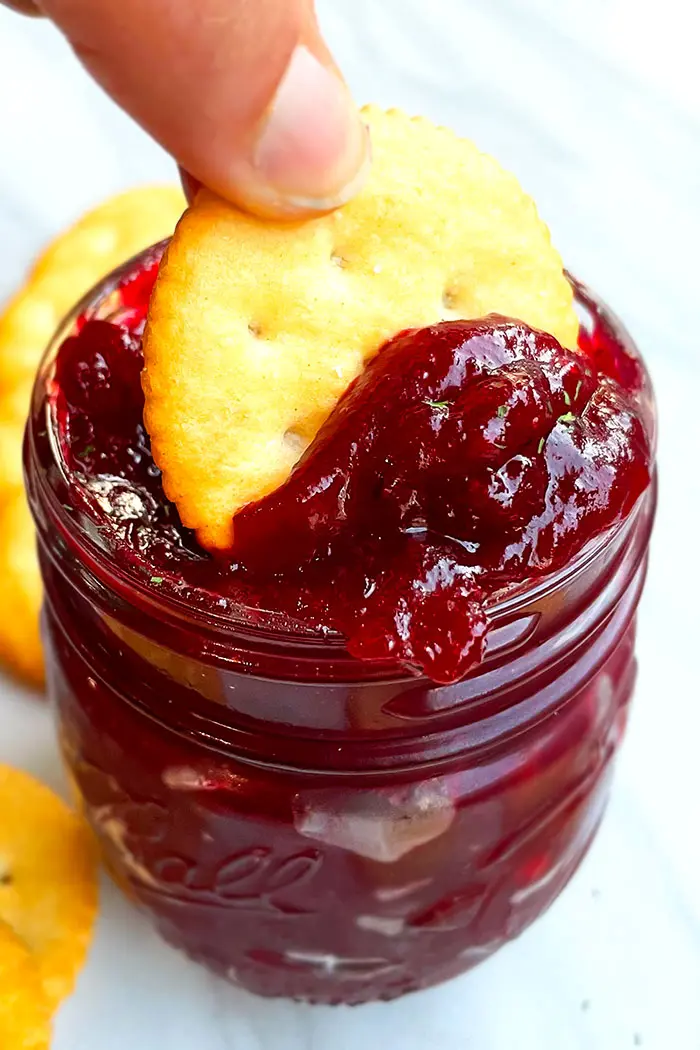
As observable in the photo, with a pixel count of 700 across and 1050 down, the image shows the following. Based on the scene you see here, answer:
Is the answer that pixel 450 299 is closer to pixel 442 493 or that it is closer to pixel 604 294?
pixel 442 493

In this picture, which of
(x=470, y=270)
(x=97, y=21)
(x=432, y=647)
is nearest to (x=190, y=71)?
(x=97, y=21)

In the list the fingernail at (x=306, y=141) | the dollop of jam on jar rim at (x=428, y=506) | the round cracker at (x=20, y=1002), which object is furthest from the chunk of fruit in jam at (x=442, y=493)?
the round cracker at (x=20, y=1002)

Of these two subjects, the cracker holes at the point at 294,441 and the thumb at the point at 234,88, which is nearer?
the thumb at the point at 234,88

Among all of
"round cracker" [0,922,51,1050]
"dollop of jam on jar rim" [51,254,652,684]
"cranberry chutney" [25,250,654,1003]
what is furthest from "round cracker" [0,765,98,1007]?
"dollop of jam on jar rim" [51,254,652,684]

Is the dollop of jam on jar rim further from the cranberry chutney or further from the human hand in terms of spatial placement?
the human hand

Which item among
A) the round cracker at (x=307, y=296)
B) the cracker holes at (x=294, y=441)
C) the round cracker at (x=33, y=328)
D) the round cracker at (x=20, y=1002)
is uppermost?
the round cracker at (x=307, y=296)

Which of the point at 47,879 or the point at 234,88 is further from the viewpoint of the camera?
the point at 47,879

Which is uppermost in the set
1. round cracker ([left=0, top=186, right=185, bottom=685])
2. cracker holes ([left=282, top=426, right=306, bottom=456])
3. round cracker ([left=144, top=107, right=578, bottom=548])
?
round cracker ([left=144, top=107, right=578, bottom=548])

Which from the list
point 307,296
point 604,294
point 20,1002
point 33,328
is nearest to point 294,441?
point 307,296

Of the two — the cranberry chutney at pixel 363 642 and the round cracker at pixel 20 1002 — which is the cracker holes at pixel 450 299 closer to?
the cranberry chutney at pixel 363 642
